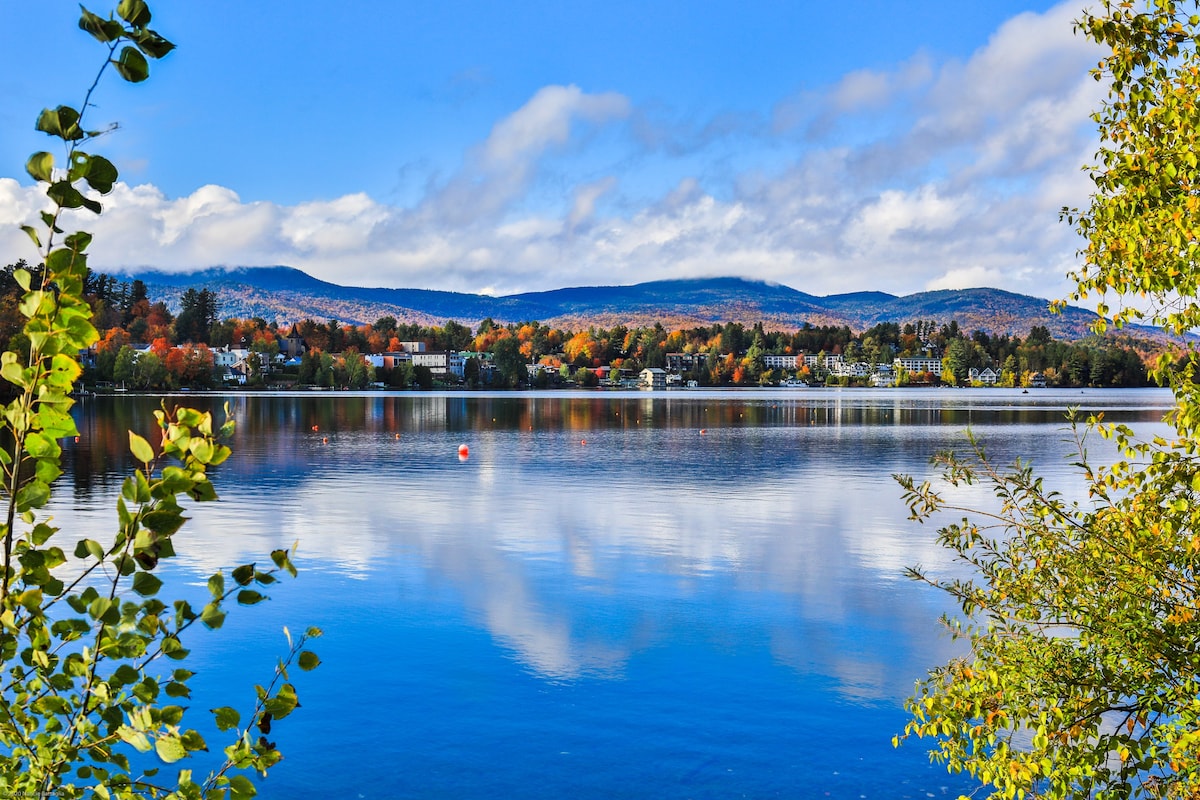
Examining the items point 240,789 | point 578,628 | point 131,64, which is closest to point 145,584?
point 240,789

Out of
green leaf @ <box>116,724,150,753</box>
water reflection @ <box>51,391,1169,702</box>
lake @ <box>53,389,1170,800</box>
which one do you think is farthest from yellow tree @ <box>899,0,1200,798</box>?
water reflection @ <box>51,391,1169,702</box>

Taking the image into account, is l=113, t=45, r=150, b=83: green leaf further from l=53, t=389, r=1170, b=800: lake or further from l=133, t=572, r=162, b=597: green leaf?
l=53, t=389, r=1170, b=800: lake

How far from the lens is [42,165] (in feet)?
7.86

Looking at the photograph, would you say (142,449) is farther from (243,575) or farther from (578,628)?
(578,628)

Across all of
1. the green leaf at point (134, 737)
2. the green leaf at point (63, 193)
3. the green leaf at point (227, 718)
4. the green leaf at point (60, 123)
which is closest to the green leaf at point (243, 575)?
the green leaf at point (227, 718)

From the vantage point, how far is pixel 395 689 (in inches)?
492

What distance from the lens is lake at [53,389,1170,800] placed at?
33.9 ft

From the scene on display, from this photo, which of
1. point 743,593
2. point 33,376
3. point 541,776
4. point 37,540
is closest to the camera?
point 33,376

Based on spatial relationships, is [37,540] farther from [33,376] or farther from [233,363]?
[233,363]

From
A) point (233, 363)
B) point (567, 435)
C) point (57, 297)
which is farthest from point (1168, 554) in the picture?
point (233, 363)

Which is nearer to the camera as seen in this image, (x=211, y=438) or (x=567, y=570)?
(x=211, y=438)

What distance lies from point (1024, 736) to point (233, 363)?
586 ft

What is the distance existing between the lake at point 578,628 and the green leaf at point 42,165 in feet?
27.4

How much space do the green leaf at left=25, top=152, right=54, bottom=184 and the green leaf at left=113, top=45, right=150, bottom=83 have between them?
0.92ft
